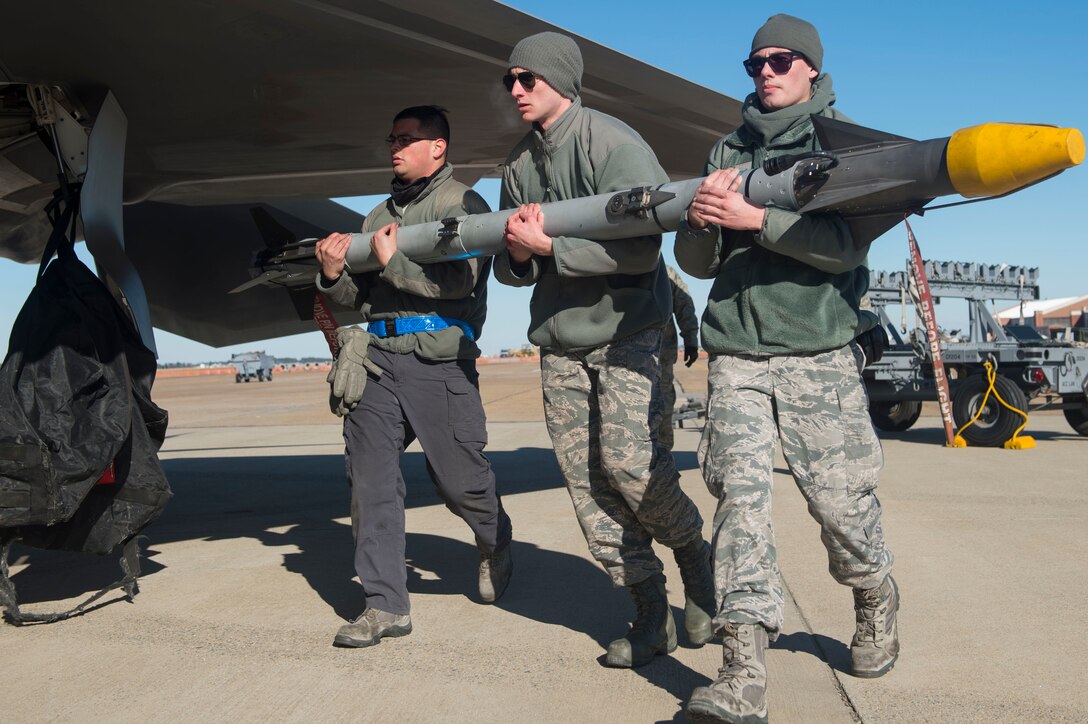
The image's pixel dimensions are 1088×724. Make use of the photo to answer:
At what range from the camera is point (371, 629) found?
3.74 m

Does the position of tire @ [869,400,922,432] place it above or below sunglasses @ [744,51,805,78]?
below

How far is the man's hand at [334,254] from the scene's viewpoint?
432 cm

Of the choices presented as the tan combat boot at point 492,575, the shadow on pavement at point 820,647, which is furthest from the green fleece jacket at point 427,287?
the shadow on pavement at point 820,647

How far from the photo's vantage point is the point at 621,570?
3.55 meters

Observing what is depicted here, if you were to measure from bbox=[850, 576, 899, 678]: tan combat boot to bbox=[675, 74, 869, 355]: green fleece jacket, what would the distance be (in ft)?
2.80

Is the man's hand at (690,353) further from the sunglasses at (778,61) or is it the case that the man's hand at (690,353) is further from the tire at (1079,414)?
the tire at (1079,414)

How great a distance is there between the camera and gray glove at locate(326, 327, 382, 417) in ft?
13.1

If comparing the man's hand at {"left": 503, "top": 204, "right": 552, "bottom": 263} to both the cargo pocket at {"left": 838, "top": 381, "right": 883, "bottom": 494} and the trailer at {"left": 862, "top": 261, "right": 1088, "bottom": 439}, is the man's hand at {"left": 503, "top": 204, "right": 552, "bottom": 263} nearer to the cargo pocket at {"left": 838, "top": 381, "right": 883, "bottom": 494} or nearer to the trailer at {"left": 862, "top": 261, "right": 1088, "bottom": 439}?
the cargo pocket at {"left": 838, "top": 381, "right": 883, "bottom": 494}

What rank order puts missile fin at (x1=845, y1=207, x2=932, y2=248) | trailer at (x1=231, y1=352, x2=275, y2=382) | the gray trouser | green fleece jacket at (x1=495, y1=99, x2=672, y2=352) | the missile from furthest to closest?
trailer at (x1=231, y1=352, x2=275, y2=382)
the gray trouser
green fleece jacket at (x1=495, y1=99, x2=672, y2=352)
missile fin at (x1=845, y1=207, x2=932, y2=248)
the missile

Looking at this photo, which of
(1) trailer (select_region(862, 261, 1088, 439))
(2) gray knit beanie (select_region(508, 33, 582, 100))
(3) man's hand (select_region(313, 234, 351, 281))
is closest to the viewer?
(2) gray knit beanie (select_region(508, 33, 582, 100))

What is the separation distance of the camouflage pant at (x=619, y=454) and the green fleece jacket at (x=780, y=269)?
0.32 m

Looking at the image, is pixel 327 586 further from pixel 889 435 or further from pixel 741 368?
pixel 889 435

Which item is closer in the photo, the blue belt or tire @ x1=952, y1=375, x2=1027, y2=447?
the blue belt

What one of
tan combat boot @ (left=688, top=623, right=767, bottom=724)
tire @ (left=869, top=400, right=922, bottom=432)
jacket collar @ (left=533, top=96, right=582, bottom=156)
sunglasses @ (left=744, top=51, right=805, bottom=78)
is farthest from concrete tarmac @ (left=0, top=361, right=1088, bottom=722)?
tire @ (left=869, top=400, right=922, bottom=432)
